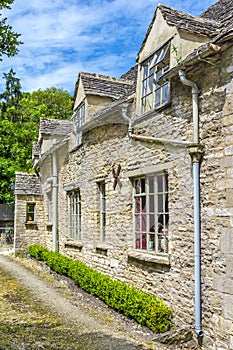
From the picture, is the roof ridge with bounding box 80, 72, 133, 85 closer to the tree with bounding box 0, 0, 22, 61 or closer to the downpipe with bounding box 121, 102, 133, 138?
the downpipe with bounding box 121, 102, 133, 138

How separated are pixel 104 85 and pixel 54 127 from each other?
7538 mm

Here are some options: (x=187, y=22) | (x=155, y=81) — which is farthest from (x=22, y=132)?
(x=187, y=22)

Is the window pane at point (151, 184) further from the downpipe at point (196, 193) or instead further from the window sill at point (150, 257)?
the downpipe at point (196, 193)

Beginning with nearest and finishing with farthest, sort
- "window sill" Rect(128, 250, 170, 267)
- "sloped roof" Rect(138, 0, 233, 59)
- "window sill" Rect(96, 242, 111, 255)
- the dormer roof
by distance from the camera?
1. "sloped roof" Rect(138, 0, 233, 59)
2. "window sill" Rect(128, 250, 170, 267)
3. "window sill" Rect(96, 242, 111, 255)
4. the dormer roof

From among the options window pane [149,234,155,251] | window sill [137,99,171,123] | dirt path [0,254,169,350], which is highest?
window sill [137,99,171,123]

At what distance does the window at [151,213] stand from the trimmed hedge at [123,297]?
3.34 ft

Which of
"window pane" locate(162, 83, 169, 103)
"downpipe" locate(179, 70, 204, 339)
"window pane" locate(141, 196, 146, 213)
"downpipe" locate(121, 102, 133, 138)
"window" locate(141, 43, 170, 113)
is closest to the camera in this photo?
"downpipe" locate(179, 70, 204, 339)

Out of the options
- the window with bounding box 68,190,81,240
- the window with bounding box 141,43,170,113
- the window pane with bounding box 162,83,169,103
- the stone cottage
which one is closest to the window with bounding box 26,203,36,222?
the window with bounding box 68,190,81,240

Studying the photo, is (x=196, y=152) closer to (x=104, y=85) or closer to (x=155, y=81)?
(x=155, y=81)

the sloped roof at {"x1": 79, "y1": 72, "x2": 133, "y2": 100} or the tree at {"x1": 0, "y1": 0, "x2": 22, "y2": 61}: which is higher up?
the sloped roof at {"x1": 79, "y1": 72, "x2": 133, "y2": 100}

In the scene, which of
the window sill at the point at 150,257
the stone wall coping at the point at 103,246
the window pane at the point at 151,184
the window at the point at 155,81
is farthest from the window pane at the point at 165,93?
the stone wall coping at the point at 103,246

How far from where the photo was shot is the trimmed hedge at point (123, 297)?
7160mm

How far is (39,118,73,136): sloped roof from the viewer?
18.1 m

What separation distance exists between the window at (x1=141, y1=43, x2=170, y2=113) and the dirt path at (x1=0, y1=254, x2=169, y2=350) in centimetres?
469
